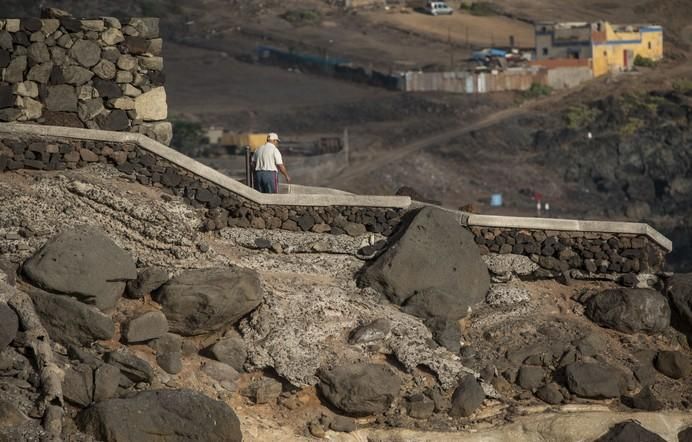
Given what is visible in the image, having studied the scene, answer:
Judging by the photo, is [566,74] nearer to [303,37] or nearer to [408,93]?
[408,93]

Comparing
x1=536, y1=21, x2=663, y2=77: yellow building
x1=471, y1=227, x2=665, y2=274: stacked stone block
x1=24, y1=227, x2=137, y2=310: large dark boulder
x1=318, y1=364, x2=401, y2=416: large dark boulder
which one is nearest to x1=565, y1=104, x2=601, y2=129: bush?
x1=536, y1=21, x2=663, y2=77: yellow building

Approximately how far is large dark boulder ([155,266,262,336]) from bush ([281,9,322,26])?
83.4m

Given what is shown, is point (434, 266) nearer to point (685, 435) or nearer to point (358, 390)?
point (358, 390)

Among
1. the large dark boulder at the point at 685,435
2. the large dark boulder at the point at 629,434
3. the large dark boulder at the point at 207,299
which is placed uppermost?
the large dark boulder at the point at 207,299

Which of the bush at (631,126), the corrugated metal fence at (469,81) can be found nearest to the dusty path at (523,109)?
the corrugated metal fence at (469,81)

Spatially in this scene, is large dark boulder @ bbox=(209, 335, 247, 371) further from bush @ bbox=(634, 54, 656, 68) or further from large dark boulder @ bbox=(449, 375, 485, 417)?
bush @ bbox=(634, 54, 656, 68)

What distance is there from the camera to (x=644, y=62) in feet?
305

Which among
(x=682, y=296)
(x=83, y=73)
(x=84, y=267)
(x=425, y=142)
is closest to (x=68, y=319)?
(x=84, y=267)

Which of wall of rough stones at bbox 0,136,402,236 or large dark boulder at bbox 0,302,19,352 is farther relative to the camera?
wall of rough stones at bbox 0,136,402,236

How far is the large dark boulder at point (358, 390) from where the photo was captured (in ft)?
59.6

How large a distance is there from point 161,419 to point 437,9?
90620 mm

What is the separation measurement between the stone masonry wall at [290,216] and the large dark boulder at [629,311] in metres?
0.60

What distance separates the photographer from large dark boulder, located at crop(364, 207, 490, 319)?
20.2m

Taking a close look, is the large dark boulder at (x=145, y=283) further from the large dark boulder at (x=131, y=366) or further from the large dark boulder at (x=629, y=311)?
the large dark boulder at (x=629, y=311)
